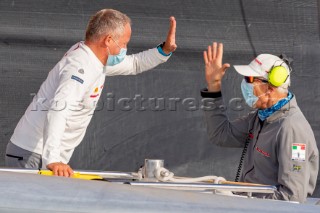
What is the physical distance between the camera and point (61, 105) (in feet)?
12.1

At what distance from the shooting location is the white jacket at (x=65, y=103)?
3.68 metres

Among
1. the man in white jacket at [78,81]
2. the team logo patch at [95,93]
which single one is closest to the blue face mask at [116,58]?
the man in white jacket at [78,81]

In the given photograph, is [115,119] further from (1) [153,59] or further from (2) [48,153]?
(2) [48,153]

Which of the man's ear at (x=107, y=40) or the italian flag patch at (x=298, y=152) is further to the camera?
the man's ear at (x=107, y=40)

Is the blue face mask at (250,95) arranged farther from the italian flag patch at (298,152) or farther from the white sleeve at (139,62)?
the white sleeve at (139,62)

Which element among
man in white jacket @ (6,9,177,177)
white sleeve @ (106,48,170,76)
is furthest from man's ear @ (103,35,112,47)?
Answer: white sleeve @ (106,48,170,76)

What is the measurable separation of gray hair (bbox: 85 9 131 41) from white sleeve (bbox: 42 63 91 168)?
0.21 m

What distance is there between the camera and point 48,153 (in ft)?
11.7

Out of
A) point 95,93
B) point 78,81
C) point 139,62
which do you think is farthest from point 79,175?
point 139,62

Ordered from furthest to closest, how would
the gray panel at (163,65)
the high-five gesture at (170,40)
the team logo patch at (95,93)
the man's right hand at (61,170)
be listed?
the gray panel at (163,65) < the high-five gesture at (170,40) < the team logo patch at (95,93) < the man's right hand at (61,170)

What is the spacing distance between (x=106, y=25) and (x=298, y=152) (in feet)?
3.35

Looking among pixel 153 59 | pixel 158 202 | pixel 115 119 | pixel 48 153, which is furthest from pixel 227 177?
pixel 158 202

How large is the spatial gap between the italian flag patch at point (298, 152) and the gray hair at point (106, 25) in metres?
0.95

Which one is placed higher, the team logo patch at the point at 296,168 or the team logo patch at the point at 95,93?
the team logo patch at the point at 95,93
